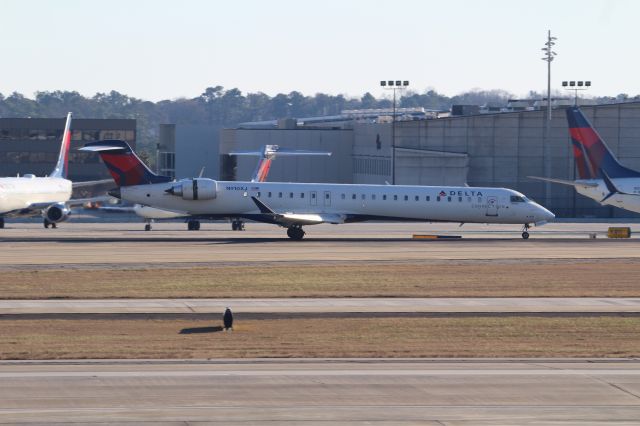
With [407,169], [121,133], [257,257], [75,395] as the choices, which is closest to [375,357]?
[75,395]

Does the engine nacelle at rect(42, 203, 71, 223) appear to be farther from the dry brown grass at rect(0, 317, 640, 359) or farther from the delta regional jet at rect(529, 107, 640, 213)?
the dry brown grass at rect(0, 317, 640, 359)

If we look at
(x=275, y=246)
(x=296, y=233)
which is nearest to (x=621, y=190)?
(x=296, y=233)

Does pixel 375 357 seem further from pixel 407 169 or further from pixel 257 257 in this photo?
pixel 407 169

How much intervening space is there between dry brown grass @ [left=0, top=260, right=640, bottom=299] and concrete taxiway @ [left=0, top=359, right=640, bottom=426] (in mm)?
13685

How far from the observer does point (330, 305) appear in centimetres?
3728

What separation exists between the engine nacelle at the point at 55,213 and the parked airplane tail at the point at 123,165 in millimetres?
17635

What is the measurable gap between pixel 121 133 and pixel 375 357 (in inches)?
4838

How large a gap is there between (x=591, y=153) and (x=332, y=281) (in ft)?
129

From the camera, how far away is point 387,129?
114625 millimetres

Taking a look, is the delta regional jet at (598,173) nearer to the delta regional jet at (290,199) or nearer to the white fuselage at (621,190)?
the white fuselage at (621,190)

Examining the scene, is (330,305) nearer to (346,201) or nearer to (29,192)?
(346,201)

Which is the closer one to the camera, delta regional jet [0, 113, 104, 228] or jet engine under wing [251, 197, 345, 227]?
jet engine under wing [251, 197, 345, 227]

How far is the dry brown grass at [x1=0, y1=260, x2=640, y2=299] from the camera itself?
40188 millimetres

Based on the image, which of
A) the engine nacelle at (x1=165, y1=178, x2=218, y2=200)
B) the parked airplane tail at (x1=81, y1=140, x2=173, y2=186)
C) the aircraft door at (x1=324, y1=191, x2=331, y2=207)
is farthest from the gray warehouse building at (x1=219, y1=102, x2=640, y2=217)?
the parked airplane tail at (x1=81, y1=140, x2=173, y2=186)
